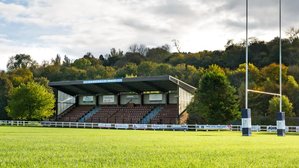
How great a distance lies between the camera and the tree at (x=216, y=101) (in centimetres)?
5666

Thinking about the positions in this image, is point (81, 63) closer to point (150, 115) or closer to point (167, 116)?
point (150, 115)

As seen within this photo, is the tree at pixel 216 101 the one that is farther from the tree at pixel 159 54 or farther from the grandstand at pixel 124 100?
the tree at pixel 159 54

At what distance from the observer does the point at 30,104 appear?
233ft

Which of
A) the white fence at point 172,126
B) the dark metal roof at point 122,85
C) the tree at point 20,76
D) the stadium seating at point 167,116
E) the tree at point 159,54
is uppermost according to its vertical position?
the tree at point 159,54

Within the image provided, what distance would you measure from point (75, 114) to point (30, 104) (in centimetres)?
688

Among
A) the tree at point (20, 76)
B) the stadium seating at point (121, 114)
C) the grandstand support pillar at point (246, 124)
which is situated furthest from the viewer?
the tree at point (20, 76)

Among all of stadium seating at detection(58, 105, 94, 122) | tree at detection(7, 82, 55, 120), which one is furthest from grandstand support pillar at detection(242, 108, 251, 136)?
tree at detection(7, 82, 55, 120)

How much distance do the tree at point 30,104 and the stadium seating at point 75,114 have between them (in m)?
2.67

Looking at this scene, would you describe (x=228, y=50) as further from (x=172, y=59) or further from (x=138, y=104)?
(x=138, y=104)

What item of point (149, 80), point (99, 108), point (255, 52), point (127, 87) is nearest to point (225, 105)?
point (149, 80)

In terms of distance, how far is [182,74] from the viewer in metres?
84.0

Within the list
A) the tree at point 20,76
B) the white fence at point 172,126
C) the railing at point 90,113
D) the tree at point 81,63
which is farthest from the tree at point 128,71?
the white fence at point 172,126

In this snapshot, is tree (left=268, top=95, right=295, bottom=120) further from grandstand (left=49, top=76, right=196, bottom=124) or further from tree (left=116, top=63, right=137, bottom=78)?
tree (left=116, top=63, right=137, bottom=78)

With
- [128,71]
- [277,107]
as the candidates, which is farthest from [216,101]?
[128,71]
